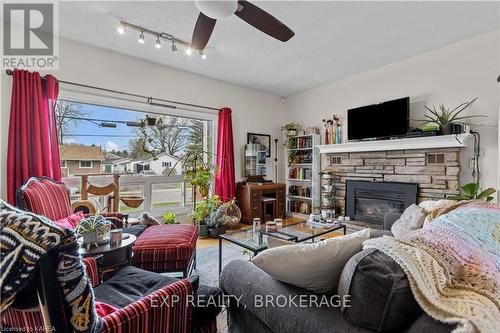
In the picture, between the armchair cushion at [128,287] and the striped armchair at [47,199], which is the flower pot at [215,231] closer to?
the striped armchair at [47,199]

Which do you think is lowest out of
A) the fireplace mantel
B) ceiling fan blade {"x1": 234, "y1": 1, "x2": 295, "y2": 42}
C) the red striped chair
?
the red striped chair

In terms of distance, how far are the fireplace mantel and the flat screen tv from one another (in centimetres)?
9

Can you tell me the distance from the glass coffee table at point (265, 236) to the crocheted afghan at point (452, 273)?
1.19m

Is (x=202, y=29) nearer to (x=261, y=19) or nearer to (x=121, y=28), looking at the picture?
(x=261, y=19)

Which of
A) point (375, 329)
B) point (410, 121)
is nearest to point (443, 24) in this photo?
point (410, 121)

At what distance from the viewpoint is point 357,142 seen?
402 cm

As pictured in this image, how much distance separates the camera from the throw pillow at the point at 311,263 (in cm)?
102

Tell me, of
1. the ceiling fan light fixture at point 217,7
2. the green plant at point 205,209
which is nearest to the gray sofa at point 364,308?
the ceiling fan light fixture at point 217,7

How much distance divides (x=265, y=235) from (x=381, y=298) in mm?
1665

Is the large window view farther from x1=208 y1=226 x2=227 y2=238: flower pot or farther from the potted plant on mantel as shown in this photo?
the potted plant on mantel

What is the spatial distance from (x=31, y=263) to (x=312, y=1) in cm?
270

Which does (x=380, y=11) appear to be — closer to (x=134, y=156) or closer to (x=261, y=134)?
(x=261, y=134)

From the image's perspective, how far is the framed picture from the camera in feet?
16.3

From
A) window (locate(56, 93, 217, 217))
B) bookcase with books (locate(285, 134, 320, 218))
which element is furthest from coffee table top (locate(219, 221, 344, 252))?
bookcase with books (locate(285, 134, 320, 218))
